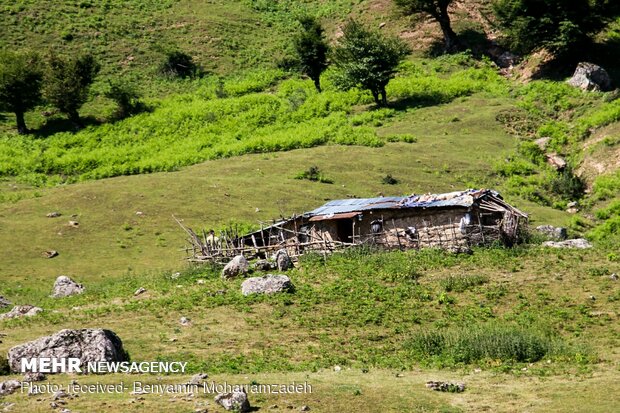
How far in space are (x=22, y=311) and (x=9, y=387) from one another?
13019 mm

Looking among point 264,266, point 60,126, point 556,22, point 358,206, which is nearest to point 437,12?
point 556,22

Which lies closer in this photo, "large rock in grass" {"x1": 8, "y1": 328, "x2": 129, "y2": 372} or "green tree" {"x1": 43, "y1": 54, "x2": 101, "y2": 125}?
"large rock in grass" {"x1": 8, "y1": 328, "x2": 129, "y2": 372}

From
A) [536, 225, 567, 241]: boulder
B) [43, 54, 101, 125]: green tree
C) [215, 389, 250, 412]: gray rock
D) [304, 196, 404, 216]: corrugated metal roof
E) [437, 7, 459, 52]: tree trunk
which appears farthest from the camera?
[437, 7, 459, 52]: tree trunk

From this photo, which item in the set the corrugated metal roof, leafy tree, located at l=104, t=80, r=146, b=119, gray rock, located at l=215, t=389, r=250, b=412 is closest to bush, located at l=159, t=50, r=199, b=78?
leafy tree, located at l=104, t=80, r=146, b=119

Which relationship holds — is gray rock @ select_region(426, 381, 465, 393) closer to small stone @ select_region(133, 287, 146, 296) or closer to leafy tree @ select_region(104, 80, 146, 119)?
small stone @ select_region(133, 287, 146, 296)

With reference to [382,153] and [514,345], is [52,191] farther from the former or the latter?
[514,345]

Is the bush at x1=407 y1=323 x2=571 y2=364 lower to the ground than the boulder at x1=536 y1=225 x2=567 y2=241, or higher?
higher

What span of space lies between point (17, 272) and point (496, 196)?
2232cm

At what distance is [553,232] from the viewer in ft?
143

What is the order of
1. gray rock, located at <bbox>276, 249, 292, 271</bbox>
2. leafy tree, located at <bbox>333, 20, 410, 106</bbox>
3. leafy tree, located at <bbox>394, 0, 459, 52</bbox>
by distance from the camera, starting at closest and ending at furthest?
1. gray rock, located at <bbox>276, 249, 292, 271</bbox>
2. leafy tree, located at <bbox>333, 20, 410, 106</bbox>
3. leafy tree, located at <bbox>394, 0, 459, 52</bbox>

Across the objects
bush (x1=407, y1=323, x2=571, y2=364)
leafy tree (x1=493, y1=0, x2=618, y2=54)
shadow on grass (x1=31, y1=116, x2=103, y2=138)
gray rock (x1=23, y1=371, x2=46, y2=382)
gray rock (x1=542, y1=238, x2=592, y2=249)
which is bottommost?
gray rock (x1=542, y1=238, x2=592, y2=249)

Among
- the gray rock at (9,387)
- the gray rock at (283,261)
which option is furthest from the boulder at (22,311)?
the gray rock at (9,387)

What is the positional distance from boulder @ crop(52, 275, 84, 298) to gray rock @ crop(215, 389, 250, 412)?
64.8ft

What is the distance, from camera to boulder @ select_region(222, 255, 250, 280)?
3778cm
